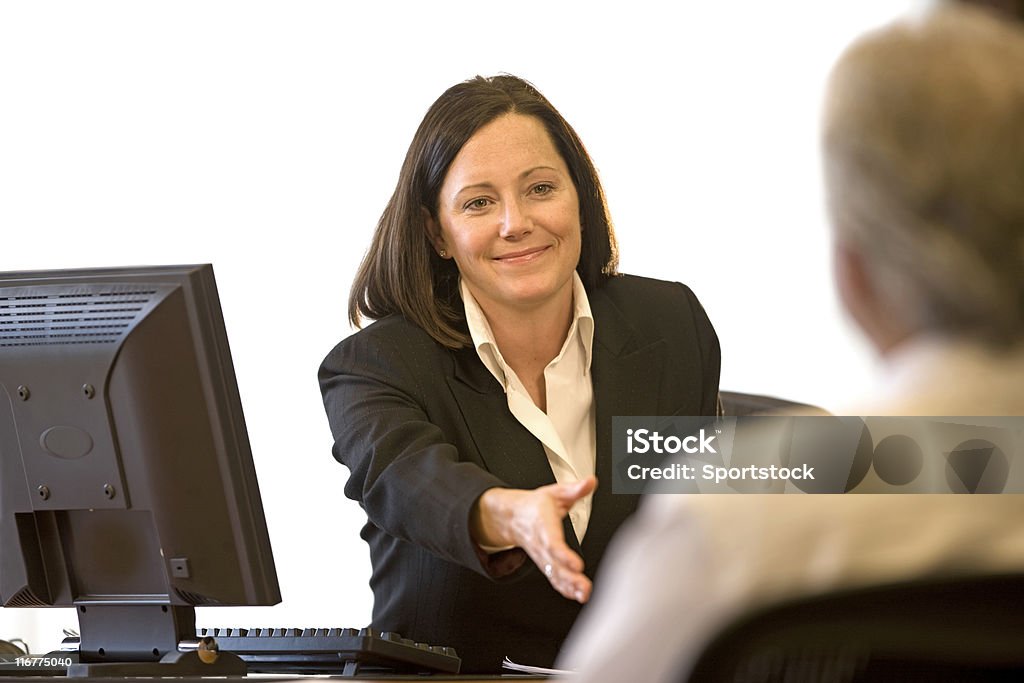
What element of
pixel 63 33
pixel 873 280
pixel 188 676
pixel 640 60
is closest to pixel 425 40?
pixel 640 60

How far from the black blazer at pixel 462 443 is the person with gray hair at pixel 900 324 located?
861 mm

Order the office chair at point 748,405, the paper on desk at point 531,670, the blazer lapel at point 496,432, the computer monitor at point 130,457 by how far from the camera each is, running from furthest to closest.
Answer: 1. the office chair at point 748,405
2. the blazer lapel at point 496,432
3. the paper on desk at point 531,670
4. the computer monitor at point 130,457

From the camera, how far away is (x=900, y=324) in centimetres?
71

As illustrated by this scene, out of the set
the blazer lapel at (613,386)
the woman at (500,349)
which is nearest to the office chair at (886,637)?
the woman at (500,349)

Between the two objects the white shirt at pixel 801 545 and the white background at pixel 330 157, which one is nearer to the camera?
the white shirt at pixel 801 545

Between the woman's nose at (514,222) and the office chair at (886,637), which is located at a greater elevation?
the woman's nose at (514,222)

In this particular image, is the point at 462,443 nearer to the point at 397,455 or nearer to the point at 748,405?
the point at 397,455

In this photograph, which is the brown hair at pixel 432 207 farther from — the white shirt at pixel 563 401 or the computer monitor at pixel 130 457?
the computer monitor at pixel 130 457

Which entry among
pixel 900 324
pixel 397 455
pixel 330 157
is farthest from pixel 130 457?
pixel 330 157

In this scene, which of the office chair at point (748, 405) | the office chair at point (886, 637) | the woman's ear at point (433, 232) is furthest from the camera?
the office chair at point (748, 405)

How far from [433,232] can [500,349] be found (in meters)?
0.21

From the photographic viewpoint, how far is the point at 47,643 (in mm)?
3305

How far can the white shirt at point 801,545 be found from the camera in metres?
0.60

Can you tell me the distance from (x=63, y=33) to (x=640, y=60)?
4.85 ft
